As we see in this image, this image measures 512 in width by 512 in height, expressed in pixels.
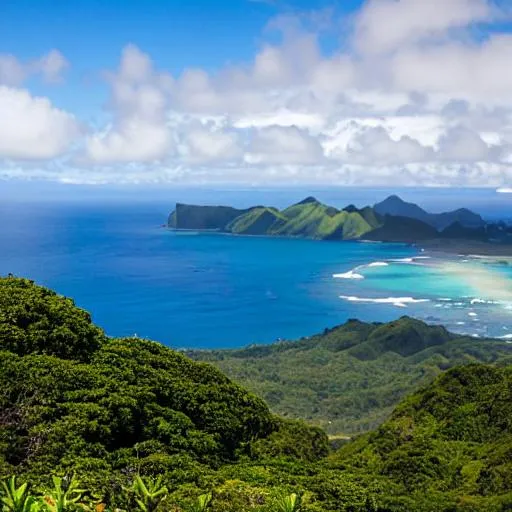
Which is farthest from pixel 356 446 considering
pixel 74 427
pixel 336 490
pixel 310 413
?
pixel 310 413

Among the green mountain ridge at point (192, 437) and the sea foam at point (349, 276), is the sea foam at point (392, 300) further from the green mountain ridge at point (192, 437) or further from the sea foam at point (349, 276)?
the green mountain ridge at point (192, 437)

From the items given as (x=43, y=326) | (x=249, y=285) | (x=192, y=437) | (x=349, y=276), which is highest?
(x=43, y=326)

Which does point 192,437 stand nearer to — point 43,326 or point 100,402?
point 100,402

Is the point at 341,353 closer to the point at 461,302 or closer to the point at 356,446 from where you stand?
the point at 461,302

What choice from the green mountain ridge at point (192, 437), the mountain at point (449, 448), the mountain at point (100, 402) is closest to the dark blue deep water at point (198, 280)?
the mountain at point (449, 448)

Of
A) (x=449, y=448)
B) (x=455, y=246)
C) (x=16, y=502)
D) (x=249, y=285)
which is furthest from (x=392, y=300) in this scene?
(x=16, y=502)

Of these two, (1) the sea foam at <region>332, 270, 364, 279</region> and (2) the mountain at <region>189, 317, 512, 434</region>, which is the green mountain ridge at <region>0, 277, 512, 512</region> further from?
(1) the sea foam at <region>332, 270, 364, 279</region>

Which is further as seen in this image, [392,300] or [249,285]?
[249,285]
